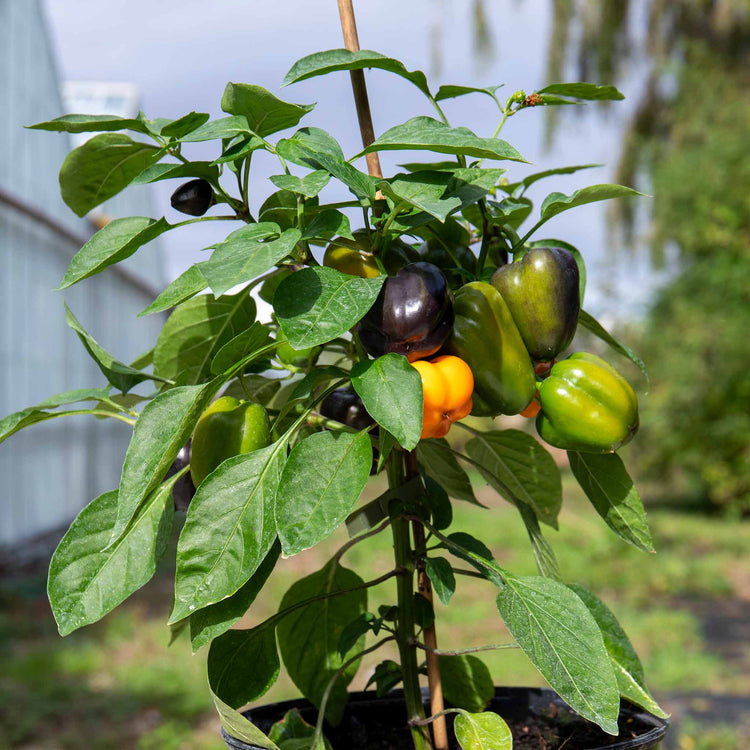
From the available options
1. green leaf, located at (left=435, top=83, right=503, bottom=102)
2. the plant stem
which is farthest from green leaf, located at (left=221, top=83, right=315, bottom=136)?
the plant stem

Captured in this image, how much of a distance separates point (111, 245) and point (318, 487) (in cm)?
19

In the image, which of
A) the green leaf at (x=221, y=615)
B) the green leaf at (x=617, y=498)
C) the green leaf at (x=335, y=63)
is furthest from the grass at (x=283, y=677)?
the green leaf at (x=335, y=63)

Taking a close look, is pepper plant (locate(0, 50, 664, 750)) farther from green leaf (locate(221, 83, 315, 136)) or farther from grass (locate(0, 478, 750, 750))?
grass (locate(0, 478, 750, 750))

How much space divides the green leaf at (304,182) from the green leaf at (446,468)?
0.23 metres

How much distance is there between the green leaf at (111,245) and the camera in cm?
47

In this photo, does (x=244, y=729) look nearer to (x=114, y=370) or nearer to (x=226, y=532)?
(x=226, y=532)

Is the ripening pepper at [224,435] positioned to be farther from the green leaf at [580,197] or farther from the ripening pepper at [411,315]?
the green leaf at [580,197]

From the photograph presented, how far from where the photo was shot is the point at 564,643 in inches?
17.2

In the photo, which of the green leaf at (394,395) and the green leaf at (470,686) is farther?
the green leaf at (470,686)

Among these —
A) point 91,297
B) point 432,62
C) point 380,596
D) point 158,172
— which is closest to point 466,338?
point 158,172

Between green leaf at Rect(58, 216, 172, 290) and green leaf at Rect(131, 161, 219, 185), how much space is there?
2 cm

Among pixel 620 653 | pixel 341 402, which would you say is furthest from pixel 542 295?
pixel 620 653

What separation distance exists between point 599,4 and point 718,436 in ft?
15.3

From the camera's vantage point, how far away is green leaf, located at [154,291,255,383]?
22.8 inches
